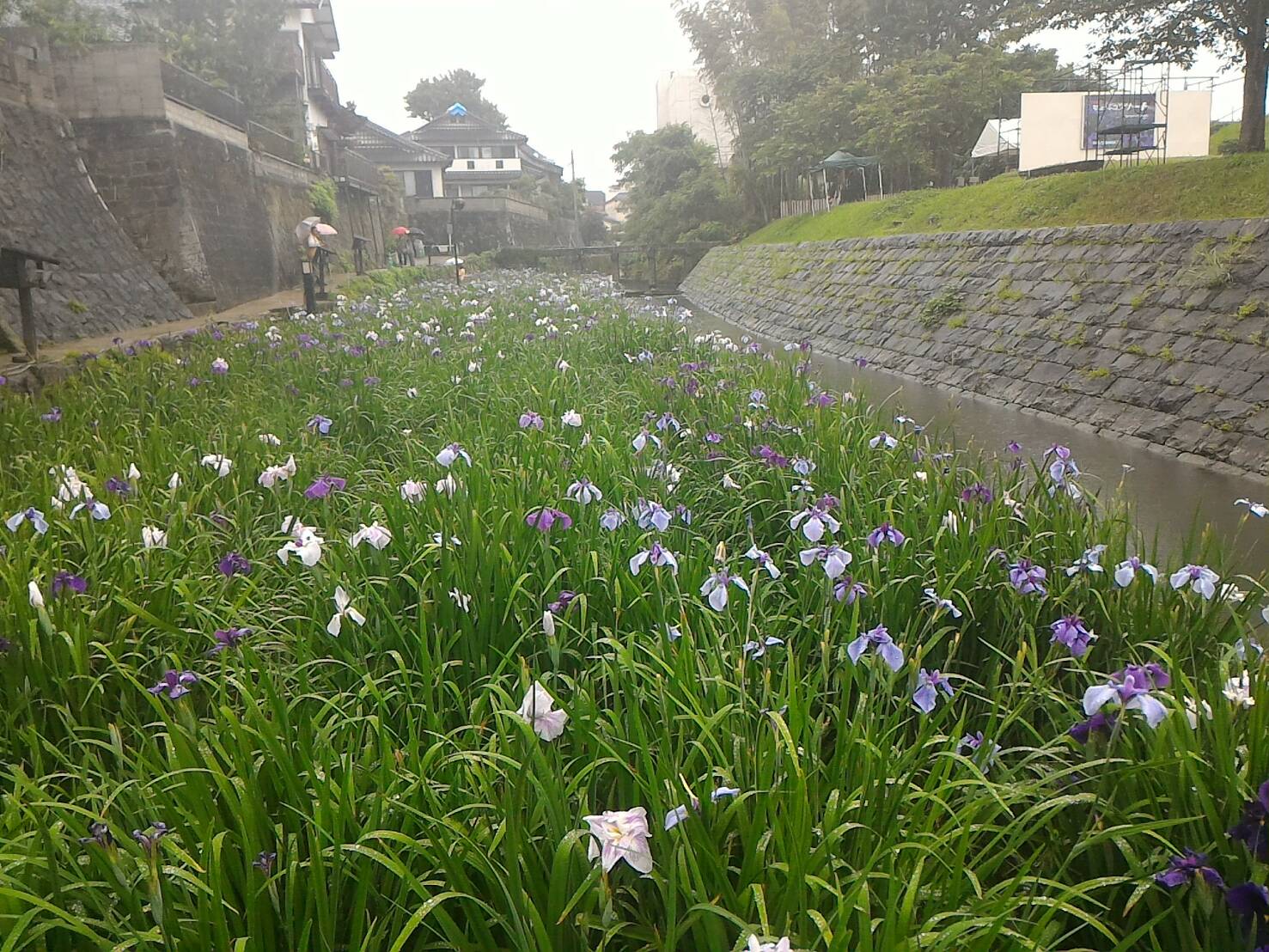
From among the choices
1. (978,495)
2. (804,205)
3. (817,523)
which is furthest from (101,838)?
(804,205)

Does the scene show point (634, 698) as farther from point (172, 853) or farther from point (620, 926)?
point (172, 853)

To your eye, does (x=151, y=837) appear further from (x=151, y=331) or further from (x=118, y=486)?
(x=151, y=331)

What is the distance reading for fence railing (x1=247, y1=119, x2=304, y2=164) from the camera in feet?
65.6

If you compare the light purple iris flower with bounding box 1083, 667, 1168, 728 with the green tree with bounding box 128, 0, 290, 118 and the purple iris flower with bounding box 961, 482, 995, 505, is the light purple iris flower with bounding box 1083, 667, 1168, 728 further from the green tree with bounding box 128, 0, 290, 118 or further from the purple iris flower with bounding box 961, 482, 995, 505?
the green tree with bounding box 128, 0, 290, 118

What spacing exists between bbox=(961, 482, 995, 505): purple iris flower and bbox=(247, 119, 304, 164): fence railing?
19858 millimetres

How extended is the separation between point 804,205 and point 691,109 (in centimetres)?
2874

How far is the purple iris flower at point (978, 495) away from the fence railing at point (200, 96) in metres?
15.8

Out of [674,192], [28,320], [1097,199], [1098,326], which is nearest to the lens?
[28,320]

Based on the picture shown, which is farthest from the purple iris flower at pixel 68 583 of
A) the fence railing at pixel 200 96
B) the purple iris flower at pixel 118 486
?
the fence railing at pixel 200 96

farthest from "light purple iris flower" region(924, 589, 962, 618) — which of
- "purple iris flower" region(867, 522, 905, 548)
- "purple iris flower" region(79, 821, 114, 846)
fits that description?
"purple iris flower" region(79, 821, 114, 846)

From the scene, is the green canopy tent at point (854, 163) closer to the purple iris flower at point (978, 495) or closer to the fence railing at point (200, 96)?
the fence railing at point (200, 96)

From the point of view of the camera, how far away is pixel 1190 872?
135 centimetres

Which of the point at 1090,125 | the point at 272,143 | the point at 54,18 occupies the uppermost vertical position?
the point at 54,18

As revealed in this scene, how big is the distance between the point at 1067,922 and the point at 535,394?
434cm
